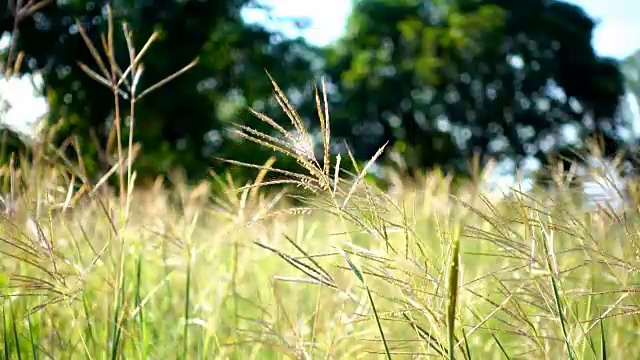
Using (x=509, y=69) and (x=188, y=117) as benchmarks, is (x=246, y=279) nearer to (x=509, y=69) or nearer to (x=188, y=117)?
(x=188, y=117)

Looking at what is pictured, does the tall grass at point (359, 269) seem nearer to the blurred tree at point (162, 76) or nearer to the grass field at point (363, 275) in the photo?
the grass field at point (363, 275)

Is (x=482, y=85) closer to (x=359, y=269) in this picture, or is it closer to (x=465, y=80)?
(x=465, y=80)

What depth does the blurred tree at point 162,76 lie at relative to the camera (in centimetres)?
1167

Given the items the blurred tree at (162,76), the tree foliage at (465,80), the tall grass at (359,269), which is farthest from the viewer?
the tree foliage at (465,80)

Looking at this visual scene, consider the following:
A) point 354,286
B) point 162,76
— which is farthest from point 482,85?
point 354,286

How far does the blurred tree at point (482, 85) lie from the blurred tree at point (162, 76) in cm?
814

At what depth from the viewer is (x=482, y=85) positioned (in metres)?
22.5

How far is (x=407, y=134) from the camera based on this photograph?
22.4m

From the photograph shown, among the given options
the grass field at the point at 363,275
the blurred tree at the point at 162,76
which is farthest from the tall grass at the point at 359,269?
the blurred tree at the point at 162,76

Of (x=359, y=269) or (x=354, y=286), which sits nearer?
(x=359, y=269)

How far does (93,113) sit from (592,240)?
11.9 metres

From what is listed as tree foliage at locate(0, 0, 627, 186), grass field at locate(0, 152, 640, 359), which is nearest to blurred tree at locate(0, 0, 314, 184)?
tree foliage at locate(0, 0, 627, 186)

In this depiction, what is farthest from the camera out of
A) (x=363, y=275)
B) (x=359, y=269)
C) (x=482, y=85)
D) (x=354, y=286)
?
(x=482, y=85)

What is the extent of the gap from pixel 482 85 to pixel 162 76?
1273 centimetres
